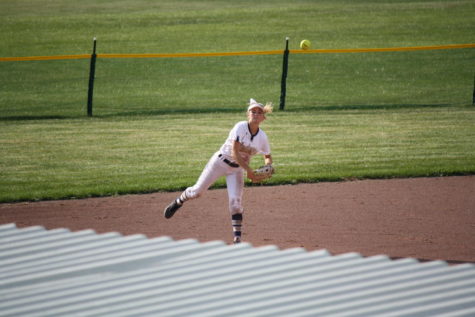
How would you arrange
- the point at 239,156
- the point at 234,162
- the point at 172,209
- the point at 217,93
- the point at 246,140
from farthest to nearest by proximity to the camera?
the point at 217,93 → the point at 172,209 → the point at 234,162 → the point at 246,140 → the point at 239,156

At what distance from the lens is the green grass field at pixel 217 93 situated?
1421 centimetres

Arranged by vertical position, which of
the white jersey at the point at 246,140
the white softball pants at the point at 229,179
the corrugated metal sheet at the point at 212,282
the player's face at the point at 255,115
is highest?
the player's face at the point at 255,115

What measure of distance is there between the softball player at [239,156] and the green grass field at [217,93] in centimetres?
329

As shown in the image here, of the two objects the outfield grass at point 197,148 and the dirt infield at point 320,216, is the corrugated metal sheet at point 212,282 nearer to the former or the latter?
the dirt infield at point 320,216

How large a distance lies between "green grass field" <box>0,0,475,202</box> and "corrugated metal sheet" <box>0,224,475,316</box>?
6316 millimetres

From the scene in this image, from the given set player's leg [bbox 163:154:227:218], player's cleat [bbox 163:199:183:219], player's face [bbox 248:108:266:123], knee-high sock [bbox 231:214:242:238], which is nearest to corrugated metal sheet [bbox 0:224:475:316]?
knee-high sock [bbox 231:214:242:238]

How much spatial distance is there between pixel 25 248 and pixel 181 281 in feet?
5.88

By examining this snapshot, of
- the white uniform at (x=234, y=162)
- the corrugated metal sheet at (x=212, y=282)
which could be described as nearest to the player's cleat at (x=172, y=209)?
the white uniform at (x=234, y=162)

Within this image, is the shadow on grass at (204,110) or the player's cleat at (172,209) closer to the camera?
the player's cleat at (172,209)

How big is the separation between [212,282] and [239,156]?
149 inches

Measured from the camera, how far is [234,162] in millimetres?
9578

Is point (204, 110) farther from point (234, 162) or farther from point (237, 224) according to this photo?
point (237, 224)

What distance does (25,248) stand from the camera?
261 inches

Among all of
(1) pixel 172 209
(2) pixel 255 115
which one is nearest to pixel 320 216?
(1) pixel 172 209
